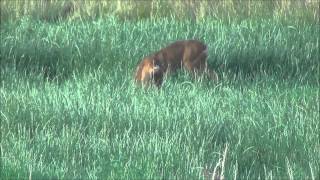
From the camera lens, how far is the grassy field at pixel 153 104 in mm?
4703

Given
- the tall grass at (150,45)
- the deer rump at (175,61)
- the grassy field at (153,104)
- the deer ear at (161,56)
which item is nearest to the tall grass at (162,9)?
the grassy field at (153,104)

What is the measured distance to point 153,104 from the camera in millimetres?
5812

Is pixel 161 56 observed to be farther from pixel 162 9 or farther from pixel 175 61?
pixel 162 9

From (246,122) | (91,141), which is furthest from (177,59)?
(91,141)

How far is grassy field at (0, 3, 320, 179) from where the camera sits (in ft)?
15.4

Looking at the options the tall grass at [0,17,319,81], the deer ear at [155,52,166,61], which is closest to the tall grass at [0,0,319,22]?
the tall grass at [0,17,319,81]

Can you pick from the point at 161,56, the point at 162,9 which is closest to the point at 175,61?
the point at 161,56

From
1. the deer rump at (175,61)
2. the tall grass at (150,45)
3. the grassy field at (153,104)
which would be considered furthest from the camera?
the tall grass at (150,45)

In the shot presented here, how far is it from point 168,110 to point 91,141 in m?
0.76

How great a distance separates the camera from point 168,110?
18.5 feet

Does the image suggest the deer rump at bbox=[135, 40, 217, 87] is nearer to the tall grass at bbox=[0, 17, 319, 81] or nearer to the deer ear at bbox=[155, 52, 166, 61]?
the deer ear at bbox=[155, 52, 166, 61]

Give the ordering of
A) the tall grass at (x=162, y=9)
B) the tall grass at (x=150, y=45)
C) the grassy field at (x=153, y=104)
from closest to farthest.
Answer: the grassy field at (x=153, y=104), the tall grass at (x=150, y=45), the tall grass at (x=162, y=9)

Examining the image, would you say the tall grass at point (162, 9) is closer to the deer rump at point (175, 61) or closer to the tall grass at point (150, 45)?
the tall grass at point (150, 45)

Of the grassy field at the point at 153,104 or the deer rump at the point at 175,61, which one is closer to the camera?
the grassy field at the point at 153,104
